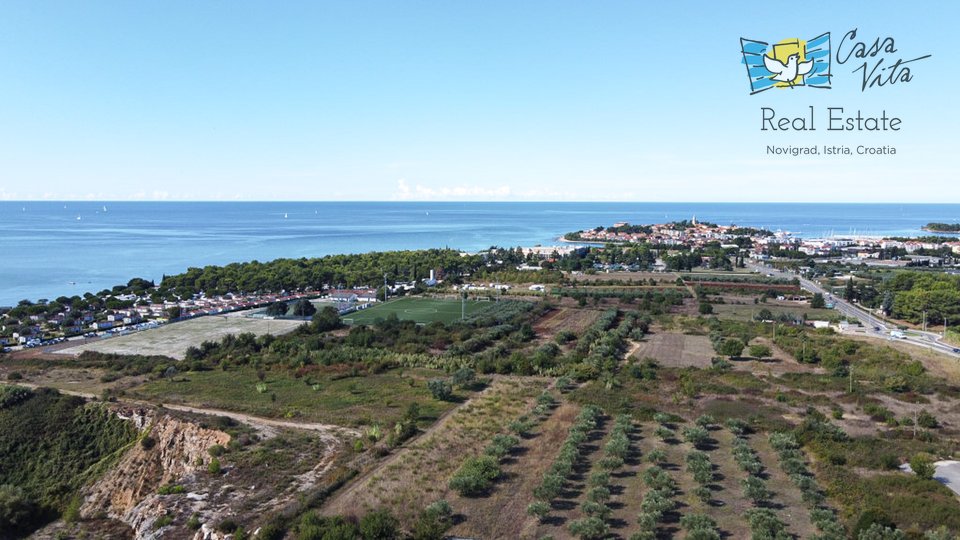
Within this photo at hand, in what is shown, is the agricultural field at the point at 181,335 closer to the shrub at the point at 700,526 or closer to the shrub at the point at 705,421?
the shrub at the point at 705,421

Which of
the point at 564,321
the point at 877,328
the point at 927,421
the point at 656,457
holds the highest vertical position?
the point at 656,457

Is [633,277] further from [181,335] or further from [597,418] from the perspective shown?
[597,418]

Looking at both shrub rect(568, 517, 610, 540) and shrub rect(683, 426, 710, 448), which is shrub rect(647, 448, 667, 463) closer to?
shrub rect(683, 426, 710, 448)

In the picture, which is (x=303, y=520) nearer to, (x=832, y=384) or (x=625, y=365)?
(x=625, y=365)

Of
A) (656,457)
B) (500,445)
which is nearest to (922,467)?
(656,457)

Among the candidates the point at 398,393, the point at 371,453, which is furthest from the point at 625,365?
the point at 371,453
